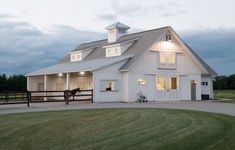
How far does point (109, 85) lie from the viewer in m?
30.0

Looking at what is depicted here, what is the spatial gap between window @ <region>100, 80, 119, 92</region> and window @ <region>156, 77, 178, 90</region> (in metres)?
3.99

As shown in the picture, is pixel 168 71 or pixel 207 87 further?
pixel 207 87

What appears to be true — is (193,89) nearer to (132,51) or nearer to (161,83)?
(161,83)

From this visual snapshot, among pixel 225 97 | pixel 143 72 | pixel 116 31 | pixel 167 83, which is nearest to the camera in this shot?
pixel 143 72

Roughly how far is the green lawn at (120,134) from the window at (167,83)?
1798cm

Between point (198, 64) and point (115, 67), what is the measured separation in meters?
8.86

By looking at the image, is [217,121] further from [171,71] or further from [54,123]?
[171,71]

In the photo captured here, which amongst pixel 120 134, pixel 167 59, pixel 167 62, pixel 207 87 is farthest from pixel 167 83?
pixel 120 134

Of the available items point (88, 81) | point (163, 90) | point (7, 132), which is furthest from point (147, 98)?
point (7, 132)

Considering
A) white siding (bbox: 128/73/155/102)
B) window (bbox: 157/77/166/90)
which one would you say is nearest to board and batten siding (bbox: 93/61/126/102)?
white siding (bbox: 128/73/155/102)

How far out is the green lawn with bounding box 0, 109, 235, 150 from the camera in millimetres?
9414

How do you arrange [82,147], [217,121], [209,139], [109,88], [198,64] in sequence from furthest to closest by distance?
[198,64]
[109,88]
[217,121]
[209,139]
[82,147]

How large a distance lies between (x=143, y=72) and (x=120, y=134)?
2061cm

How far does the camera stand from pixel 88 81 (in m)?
32.9
